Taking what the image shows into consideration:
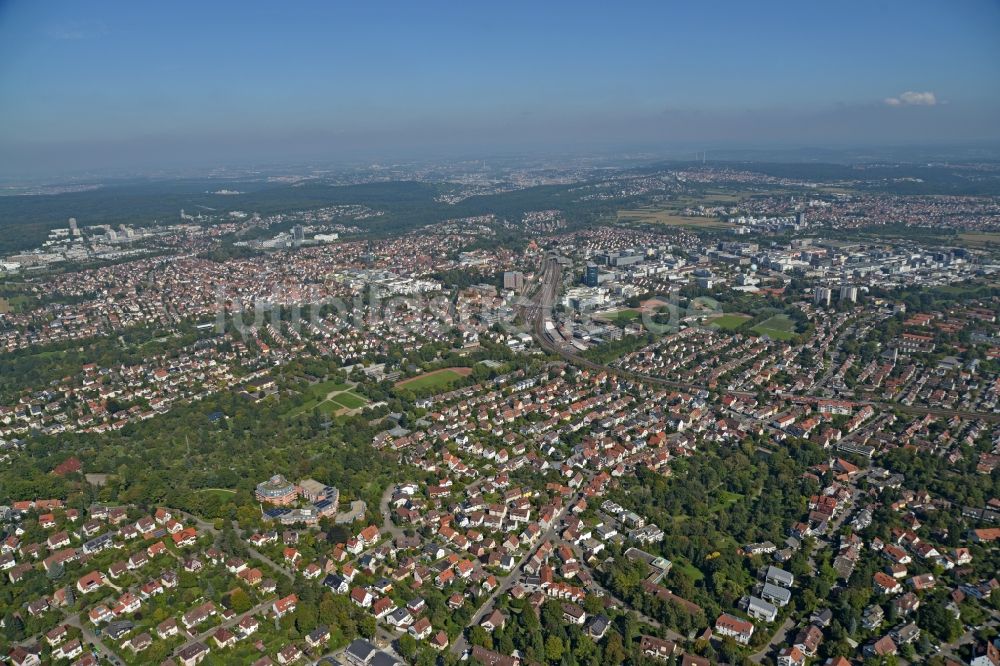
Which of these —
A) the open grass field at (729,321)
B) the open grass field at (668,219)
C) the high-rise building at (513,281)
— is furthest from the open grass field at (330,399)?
the open grass field at (668,219)

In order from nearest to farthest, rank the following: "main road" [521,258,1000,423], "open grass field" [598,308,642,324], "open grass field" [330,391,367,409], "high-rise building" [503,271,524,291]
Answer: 1. "main road" [521,258,1000,423]
2. "open grass field" [330,391,367,409]
3. "open grass field" [598,308,642,324]
4. "high-rise building" [503,271,524,291]

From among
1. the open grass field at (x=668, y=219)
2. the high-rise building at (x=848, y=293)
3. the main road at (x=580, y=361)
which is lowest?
the main road at (x=580, y=361)

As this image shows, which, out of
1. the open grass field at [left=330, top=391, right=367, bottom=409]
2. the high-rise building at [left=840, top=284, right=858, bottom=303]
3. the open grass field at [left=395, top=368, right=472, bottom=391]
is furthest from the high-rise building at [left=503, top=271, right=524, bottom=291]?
the open grass field at [left=330, top=391, right=367, bottom=409]

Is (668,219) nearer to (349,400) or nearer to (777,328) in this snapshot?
(777,328)

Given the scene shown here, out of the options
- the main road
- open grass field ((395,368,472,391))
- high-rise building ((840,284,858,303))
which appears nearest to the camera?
the main road

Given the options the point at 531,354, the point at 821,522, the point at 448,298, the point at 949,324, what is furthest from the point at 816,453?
the point at 448,298

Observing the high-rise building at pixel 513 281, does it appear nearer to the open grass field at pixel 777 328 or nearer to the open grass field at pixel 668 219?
the open grass field at pixel 777 328

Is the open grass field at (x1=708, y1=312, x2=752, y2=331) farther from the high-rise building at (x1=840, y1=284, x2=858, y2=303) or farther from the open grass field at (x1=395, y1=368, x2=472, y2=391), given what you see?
the open grass field at (x1=395, y1=368, x2=472, y2=391)
